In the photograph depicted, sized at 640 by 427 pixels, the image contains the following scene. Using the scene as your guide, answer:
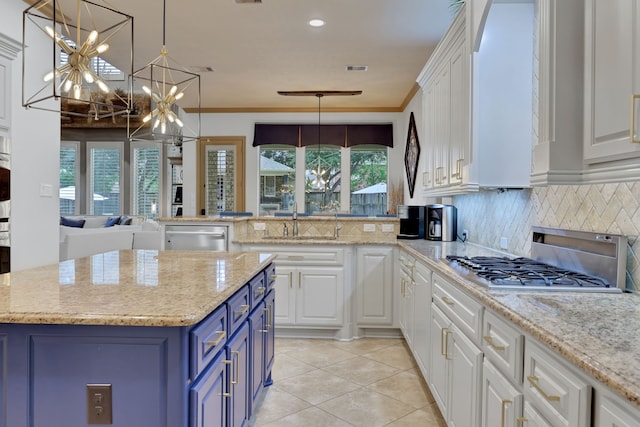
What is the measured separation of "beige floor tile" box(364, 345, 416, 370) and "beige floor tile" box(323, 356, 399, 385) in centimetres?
7

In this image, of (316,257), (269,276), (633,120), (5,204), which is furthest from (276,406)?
(5,204)

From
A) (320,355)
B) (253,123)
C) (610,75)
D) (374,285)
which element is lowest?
(320,355)

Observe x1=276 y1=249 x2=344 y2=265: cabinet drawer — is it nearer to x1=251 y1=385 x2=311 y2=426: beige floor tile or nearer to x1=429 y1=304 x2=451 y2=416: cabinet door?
x1=251 y1=385 x2=311 y2=426: beige floor tile

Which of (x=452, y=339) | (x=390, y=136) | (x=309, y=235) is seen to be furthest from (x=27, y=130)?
(x=390, y=136)

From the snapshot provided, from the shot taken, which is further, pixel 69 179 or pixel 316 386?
pixel 69 179

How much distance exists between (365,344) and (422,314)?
1173 mm

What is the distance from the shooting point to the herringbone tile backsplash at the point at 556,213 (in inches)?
63.4

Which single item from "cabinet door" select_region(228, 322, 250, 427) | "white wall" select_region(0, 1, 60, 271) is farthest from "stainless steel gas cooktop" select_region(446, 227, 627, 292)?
"white wall" select_region(0, 1, 60, 271)

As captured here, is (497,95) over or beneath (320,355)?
over

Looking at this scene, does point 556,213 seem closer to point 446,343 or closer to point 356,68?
point 446,343

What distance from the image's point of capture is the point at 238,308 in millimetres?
1879

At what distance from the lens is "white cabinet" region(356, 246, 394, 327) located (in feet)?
13.0

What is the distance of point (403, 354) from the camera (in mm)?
3619

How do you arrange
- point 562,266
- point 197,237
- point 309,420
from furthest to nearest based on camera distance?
1. point 197,237
2. point 309,420
3. point 562,266
